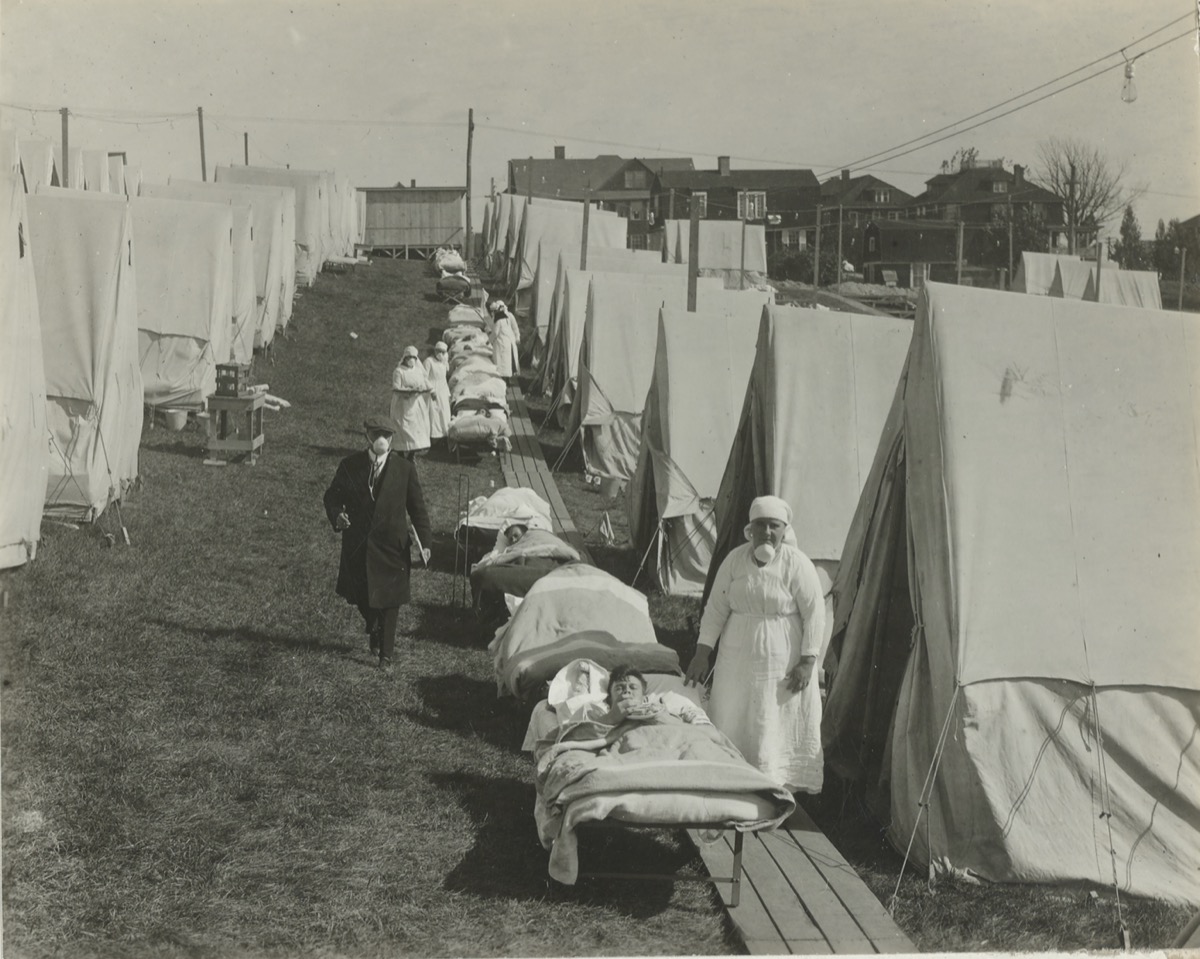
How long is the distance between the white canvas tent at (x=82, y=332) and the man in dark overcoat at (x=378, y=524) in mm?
4280

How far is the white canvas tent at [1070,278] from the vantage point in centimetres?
3650

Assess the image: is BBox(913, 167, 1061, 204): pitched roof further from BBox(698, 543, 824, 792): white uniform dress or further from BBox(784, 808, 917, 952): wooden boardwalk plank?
BBox(784, 808, 917, 952): wooden boardwalk plank

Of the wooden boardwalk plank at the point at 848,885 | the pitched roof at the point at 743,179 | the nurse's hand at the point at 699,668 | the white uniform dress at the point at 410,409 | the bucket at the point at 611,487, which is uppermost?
the pitched roof at the point at 743,179

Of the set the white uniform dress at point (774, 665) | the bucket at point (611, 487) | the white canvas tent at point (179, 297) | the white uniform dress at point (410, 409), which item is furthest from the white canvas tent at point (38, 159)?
the white uniform dress at point (774, 665)

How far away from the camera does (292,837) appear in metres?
6.31

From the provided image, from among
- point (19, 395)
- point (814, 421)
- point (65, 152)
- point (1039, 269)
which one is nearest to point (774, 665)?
point (814, 421)

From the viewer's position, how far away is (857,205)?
6794 cm

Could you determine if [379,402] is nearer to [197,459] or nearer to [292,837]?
[197,459]

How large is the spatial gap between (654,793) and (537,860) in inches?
36.6

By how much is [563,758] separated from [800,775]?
1673 mm

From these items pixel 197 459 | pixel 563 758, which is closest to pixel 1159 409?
pixel 563 758

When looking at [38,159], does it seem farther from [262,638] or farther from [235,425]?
[262,638]

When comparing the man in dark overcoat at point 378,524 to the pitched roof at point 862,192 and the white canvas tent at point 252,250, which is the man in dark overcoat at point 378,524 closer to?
the white canvas tent at point 252,250

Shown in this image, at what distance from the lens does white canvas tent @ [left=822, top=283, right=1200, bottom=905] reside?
6375 mm
